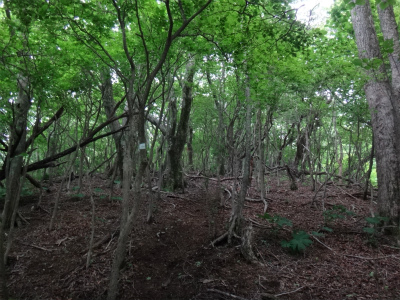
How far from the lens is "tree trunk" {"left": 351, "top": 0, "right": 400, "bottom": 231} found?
4.72 meters

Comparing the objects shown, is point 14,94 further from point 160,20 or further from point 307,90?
point 307,90

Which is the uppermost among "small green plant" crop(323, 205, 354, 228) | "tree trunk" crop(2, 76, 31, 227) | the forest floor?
"tree trunk" crop(2, 76, 31, 227)

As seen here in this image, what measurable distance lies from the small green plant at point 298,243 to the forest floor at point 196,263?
0.18 meters

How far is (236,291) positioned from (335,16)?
9192 mm

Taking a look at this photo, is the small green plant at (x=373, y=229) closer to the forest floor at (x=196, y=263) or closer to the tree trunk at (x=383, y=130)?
the forest floor at (x=196, y=263)

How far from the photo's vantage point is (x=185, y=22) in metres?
2.95

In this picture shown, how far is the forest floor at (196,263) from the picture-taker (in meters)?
3.63

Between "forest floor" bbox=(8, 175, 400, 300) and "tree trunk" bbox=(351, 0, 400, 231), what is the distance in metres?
0.73

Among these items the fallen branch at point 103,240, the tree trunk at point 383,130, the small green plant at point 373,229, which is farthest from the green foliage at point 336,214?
the fallen branch at point 103,240

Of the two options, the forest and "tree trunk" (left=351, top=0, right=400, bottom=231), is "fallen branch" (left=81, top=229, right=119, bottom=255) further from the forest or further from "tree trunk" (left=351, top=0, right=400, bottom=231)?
"tree trunk" (left=351, top=0, right=400, bottom=231)

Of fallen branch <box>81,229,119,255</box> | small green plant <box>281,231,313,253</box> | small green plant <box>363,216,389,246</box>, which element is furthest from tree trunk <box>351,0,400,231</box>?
fallen branch <box>81,229,119,255</box>

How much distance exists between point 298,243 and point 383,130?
2.98 meters

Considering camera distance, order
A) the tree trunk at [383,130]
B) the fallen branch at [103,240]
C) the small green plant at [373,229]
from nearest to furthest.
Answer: the small green plant at [373,229]
the tree trunk at [383,130]
the fallen branch at [103,240]

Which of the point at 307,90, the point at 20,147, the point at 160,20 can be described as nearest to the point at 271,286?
the point at 160,20
